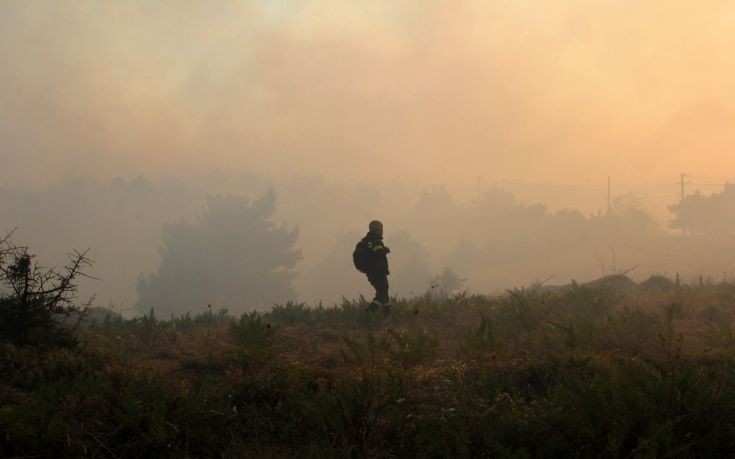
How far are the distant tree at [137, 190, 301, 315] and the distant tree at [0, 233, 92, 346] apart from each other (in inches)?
2180

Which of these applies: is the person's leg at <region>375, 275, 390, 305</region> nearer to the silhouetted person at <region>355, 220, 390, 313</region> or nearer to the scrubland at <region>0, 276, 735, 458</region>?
the silhouetted person at <region>355, 220, 390, 313</region>

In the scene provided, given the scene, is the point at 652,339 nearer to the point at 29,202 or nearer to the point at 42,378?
the point at 42,378

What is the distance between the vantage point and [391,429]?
4.15 m

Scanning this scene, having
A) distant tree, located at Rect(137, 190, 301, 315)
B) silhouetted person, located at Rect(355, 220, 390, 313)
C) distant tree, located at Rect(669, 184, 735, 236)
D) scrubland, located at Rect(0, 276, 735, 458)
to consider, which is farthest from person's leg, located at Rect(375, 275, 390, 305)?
distant tree, located at Rect(669, 184, 735, 236)

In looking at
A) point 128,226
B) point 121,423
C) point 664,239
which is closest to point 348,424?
point 121,423

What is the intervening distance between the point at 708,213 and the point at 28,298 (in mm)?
94205

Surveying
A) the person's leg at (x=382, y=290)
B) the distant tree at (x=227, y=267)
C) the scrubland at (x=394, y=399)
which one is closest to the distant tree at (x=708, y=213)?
the distant tree at (x=227, y=267)

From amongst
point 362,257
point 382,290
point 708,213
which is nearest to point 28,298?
point 362,257

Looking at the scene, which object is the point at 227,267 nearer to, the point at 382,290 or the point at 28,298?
the point at 382,290

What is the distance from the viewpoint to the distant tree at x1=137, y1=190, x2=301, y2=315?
6400 cm

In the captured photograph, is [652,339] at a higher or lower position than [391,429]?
higher

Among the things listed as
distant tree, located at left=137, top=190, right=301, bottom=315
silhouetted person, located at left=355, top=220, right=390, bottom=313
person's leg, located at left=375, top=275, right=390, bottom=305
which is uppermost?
distant tree, located at left=137, top=190, right=301, bottom=315

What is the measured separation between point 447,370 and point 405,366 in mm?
606

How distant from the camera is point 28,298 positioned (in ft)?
22.7
